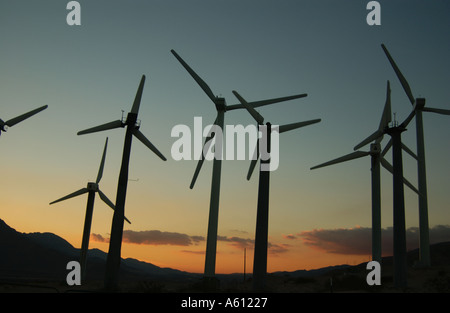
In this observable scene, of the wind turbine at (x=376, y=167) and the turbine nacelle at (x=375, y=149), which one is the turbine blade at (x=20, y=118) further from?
the turbine nacelle at (x=375, y=149)

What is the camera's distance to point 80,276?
7625cm

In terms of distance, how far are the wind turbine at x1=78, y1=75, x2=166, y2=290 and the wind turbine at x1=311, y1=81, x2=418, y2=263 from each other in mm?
27563

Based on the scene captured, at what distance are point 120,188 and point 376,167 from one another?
45473mm

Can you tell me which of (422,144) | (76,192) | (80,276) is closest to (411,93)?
(422,144)

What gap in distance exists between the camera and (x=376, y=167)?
2795 inches

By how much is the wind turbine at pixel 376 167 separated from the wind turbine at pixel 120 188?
90.4 feet

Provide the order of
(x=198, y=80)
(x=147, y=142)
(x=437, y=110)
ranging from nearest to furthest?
(x=147, y=142) → (x=198, y=80) → (x=437, y=110)

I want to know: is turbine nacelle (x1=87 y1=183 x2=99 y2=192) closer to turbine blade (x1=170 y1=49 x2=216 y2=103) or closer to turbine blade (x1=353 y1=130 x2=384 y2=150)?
turbine blade (x1=170 y1=49 x2=216 y2=103)

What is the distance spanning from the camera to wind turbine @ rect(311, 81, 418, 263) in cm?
6314

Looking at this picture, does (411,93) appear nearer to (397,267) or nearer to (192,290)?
(397,267)

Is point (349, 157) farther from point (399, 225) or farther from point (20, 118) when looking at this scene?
point (20, 118)

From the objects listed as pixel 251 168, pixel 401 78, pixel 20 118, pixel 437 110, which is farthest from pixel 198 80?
pixel 437 110

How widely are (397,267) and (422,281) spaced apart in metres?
11.2

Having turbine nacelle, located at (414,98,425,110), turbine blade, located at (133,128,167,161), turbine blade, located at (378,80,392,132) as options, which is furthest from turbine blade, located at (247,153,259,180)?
turbine nacelle, located at (414,98,425,110)
